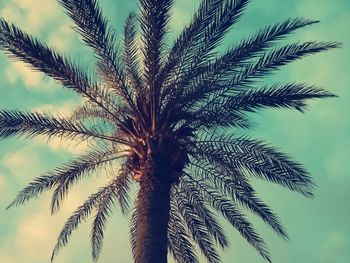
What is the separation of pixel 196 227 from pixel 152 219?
10.1 ft

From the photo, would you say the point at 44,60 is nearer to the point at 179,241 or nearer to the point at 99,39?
the point at 99,39

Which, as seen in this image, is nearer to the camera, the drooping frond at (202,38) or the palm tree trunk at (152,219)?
the palm tree trunk at (152,219)

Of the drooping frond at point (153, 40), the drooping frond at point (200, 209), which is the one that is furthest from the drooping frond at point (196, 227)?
the drooping frond at point (153, 40)

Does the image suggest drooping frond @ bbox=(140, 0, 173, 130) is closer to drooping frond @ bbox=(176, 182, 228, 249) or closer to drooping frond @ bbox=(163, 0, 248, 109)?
drooping frond @ bbox=(163, 0, 248, 109)

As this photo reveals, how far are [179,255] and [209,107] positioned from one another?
396 centimetres

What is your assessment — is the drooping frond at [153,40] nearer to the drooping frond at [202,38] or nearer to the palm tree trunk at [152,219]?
the drooping frond at [202,38]

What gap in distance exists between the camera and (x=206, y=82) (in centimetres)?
1230

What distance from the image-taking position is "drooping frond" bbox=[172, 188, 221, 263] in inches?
531

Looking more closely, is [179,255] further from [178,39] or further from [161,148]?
[178,39]

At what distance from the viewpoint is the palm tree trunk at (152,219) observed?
414 inches

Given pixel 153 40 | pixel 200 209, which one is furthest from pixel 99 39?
pixel 200 209

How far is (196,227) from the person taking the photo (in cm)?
1372

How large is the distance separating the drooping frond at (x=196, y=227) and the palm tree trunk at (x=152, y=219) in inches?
82.3

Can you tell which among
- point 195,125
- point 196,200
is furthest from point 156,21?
point 196,200
